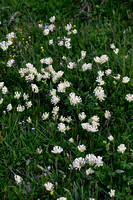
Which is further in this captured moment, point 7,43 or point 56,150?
point 7,43

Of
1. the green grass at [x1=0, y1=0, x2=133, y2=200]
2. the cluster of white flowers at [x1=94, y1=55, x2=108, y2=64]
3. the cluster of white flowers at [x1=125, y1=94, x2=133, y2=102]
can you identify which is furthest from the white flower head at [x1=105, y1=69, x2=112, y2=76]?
the cluster of white flowers at [x1=125, y1=94, x2=133, y2=102]

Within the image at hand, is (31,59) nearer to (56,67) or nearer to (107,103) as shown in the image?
(56,67)

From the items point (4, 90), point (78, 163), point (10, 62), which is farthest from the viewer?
point (10, 62)

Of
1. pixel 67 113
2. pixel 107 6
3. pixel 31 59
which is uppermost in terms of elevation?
pixel 107 6

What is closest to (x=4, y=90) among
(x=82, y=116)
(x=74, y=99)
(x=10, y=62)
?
(x=10, y=62)

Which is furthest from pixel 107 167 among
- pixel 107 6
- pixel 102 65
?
pixel 107 6

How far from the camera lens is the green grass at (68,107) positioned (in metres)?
2.25

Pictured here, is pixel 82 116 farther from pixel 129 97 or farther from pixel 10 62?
pixel 10 62

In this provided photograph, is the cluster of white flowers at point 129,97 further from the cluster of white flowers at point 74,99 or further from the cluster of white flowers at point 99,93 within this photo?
the cluster of white flowers at point 74,99

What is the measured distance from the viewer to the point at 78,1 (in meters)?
4.26

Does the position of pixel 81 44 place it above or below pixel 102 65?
above

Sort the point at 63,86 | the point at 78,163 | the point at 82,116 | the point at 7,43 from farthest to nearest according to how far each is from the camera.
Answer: the point at 7,43 < the point at 63,86 < the point at 82,116 < the point at 78,163

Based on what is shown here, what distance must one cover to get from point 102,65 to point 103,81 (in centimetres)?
37

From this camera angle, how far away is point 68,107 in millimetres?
2857
